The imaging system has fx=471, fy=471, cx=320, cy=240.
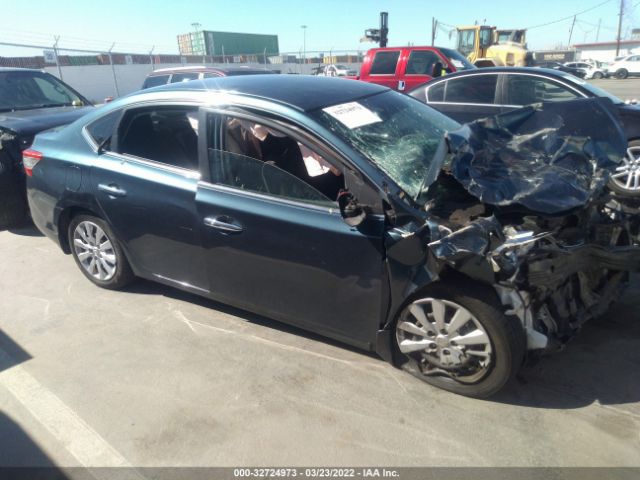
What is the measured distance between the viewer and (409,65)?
1084 cm

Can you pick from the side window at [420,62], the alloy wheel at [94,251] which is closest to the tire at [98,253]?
the alloy wheel at [94,251]

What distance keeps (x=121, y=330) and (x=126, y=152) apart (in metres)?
1.33

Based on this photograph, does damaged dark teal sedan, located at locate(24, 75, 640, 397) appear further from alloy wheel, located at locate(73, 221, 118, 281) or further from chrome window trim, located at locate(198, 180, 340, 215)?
alloy wheel, located at locate(73, 221, 118, 281)

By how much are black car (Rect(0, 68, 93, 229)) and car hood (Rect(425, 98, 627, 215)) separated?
4.70 m

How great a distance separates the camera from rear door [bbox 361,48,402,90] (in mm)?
11023

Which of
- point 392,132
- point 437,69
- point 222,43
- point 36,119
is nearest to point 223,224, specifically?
point 392,132

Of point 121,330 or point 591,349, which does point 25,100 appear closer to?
point 121,330

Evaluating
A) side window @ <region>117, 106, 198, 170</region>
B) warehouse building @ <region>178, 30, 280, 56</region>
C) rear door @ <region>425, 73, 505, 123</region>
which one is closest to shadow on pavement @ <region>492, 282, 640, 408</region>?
side window @ <region>117, 106, 198, 170</region>

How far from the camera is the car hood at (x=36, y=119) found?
529 centimetres

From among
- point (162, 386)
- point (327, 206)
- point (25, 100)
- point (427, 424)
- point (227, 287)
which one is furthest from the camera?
point (25, 100)

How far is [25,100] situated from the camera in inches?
256

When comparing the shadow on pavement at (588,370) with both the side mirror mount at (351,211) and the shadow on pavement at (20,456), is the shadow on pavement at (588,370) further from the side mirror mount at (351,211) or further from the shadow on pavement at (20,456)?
the shadow on pavement at (20,456)

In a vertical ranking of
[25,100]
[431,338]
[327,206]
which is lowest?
[431,338]

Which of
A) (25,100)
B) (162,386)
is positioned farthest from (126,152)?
(25,100)
